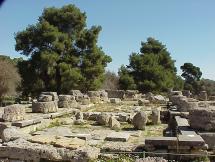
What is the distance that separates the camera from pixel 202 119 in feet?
40.5

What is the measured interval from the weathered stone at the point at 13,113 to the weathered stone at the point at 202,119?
6683mm

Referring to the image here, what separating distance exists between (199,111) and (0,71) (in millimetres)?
27798

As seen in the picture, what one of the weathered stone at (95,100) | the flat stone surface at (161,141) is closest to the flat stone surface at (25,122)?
the flat stone surface at (161,141)

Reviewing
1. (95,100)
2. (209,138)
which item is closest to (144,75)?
(95,100)

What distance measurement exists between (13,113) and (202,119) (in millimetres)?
7154

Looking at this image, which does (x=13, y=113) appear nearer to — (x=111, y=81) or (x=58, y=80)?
(x=58, y=80)

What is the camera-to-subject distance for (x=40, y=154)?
28.5 ft

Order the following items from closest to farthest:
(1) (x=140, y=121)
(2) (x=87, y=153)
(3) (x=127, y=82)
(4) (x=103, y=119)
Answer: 1. (2) (x=87, y=153)
2. (1) (x=140, y=121)
3. (4) (x=103, y=119)
4. (3) (x=127, y=82)

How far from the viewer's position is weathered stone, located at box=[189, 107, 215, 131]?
1212 cm

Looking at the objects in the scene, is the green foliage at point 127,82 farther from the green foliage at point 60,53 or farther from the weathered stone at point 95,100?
the weathered stone at point 95,100

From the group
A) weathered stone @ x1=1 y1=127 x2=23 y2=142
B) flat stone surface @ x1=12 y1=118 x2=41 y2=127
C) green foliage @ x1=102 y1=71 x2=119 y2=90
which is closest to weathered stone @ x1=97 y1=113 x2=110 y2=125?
flat stone surface @ x1=12 y1=118 x2=41 y2=127

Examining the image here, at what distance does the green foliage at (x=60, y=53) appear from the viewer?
34.8 meters

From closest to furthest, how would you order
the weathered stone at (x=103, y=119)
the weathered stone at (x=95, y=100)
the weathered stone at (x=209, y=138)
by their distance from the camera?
1. the weathered stone at (x=209, y=138)
2. the weathered stone at (x=103, y=119)
3. the weathered stone at (x=95, y=100)

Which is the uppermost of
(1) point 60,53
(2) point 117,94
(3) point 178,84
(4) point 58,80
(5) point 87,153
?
(1) point 60,53
